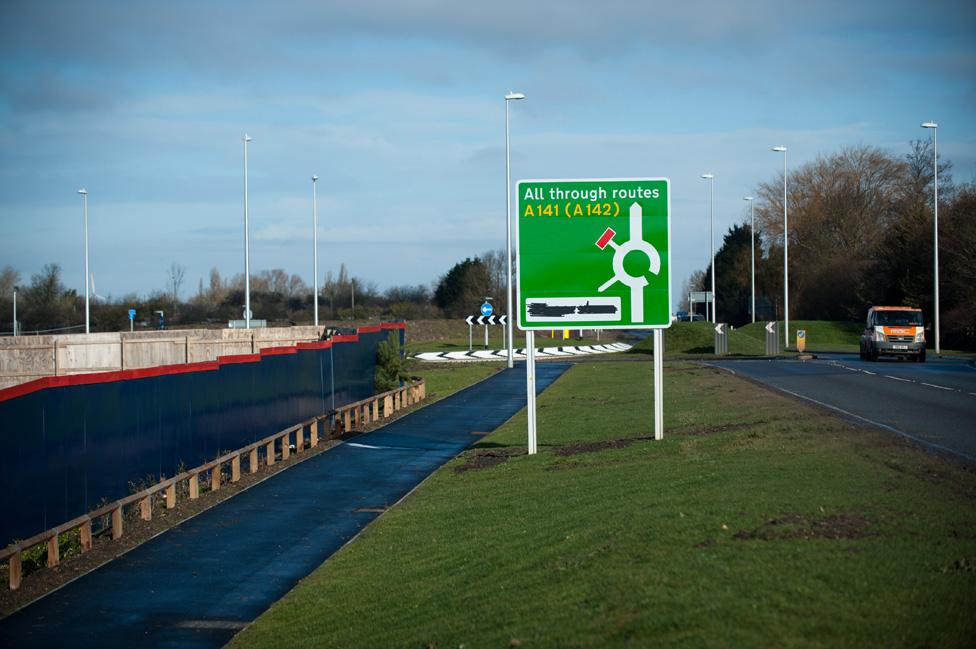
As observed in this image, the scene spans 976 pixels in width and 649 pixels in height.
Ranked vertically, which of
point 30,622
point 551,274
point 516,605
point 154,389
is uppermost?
point 551,274

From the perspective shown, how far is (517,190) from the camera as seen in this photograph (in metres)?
17.5

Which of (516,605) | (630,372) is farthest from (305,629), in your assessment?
(630,372)

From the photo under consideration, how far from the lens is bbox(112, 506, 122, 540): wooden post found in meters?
12.5

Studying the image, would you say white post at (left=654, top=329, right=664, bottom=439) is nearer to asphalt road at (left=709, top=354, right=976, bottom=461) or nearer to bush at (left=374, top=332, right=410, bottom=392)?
asphalt road at (left=709, top=354, right=976, bottom=461)

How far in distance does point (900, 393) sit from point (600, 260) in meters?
10.9

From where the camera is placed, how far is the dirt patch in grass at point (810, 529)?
7.71 metres

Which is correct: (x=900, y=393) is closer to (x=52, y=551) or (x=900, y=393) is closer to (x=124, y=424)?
(x=124, y=424)

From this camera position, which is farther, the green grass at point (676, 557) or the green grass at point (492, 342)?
the green grass at point (492, 342)

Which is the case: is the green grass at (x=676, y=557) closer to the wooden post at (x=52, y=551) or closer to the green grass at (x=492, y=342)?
the wooden post at (x=52, y=551)

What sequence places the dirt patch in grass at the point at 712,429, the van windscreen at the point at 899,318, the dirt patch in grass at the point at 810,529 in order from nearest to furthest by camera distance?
the dirt patch in grass at the point at 810,529 → the dirt patch in grass at the point at 712,429 → the van windscreen at the point at 899,318

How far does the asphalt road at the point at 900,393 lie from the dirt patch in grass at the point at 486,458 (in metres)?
5.92

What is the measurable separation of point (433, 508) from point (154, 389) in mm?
4482

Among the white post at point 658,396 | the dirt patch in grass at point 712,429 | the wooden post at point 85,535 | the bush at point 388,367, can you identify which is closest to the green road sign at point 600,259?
the white post at point 658,396

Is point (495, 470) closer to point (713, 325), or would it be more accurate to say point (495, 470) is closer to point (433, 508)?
point (433, 508)
